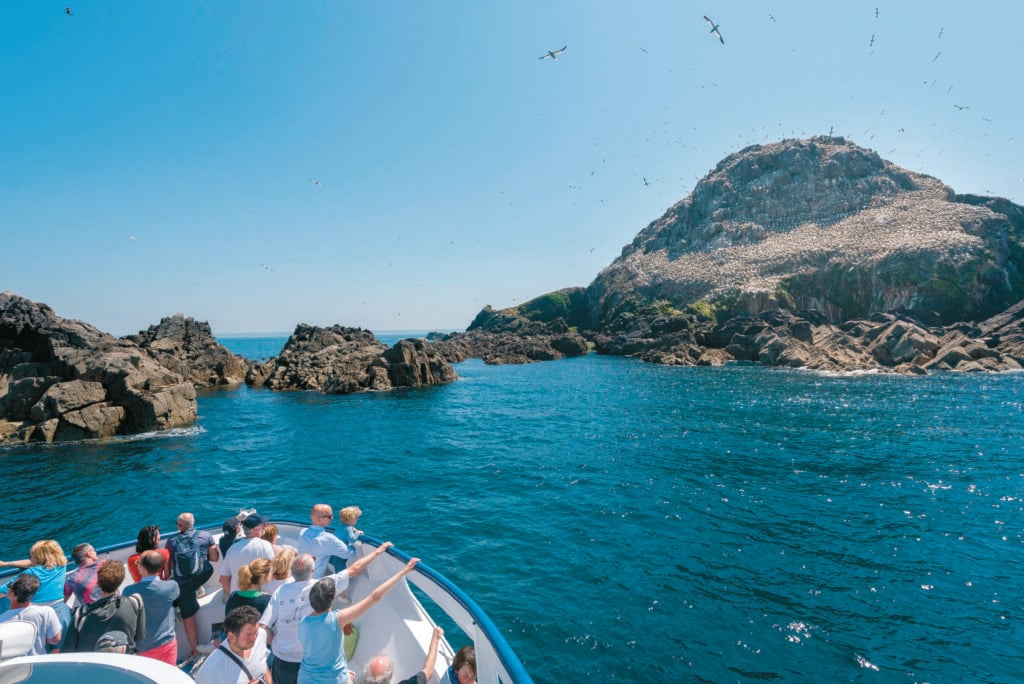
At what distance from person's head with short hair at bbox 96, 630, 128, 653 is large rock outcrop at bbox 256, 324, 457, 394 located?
48.1 meters

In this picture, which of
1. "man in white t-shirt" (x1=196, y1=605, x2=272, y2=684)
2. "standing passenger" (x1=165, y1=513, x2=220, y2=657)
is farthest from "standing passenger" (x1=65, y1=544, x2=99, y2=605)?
"man in white t-shirt" (x1=196, y1=605, x2=272, y2=684)

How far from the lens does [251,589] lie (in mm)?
6035

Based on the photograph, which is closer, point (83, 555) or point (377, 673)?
point (377, 673)

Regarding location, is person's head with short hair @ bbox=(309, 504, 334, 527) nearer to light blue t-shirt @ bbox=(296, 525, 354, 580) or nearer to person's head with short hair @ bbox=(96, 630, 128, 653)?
light blue t-shirt @ bbox=(296, 525, 354, 580)

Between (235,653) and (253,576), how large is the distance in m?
1.28

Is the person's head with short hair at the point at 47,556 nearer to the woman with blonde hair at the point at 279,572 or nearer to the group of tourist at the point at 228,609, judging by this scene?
the group of tourist at the point at 228,609

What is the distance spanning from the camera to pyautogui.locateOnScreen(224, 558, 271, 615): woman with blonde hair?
5949 mm

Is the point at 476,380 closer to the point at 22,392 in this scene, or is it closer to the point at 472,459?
the point at 472,459

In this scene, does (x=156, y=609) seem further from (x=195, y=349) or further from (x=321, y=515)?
(x=195, y=349)

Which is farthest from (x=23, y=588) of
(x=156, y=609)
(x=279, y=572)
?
(x=279, y=572)

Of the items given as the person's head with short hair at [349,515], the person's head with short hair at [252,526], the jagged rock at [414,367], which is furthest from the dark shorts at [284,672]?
the jagged rock at [414,367]

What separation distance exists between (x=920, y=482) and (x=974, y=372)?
150 feet

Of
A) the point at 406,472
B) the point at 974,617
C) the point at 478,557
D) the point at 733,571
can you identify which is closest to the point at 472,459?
the point at 406,472

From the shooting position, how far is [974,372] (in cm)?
5128
